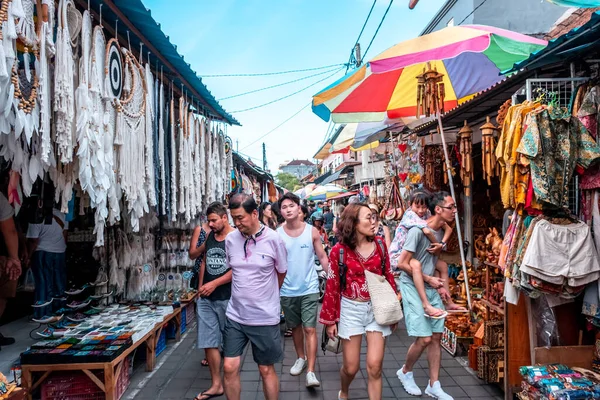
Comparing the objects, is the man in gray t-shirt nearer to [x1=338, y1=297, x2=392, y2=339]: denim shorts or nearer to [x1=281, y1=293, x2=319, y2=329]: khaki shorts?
[x1=338, y1=297, x2=392, y2=339]: denim shorts

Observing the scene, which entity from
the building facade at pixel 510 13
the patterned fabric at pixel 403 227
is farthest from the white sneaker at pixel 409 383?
the building facade at pixel 510 13

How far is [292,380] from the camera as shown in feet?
13.6

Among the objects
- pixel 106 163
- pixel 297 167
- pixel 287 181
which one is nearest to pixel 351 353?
pixel 106 163

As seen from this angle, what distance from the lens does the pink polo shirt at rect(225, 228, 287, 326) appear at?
3.04 metres

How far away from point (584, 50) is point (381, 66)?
1939mm

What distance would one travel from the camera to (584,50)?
2887mm

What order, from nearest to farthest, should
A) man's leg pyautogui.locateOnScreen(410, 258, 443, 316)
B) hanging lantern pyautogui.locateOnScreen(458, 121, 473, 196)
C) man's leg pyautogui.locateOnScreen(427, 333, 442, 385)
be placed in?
1. man's leg pyautogui.locateOnScreen(410, 258, 443, 316)
2. man's leg pyautogui.locateOnScreen(427, 333, 442, 385)
3. hanging lantern pyautogui.locateOnScreen(458, 121, 473, 196)

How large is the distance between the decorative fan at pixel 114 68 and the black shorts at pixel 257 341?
6.90 feet

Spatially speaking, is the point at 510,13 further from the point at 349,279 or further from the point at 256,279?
the point at 256,279

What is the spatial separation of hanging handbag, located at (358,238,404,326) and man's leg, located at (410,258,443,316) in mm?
417

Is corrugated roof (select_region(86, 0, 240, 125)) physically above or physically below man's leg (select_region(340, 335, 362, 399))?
above

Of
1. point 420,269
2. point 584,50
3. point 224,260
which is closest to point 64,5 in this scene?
point 224,260

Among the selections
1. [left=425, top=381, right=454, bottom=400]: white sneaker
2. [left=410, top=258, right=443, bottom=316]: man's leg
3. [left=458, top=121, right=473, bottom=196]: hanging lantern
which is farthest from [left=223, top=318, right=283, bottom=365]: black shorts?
[left=458, top=121, right=473, bottom=196]: hanging lantern

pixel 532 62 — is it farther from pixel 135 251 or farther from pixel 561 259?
pixel 135 251
